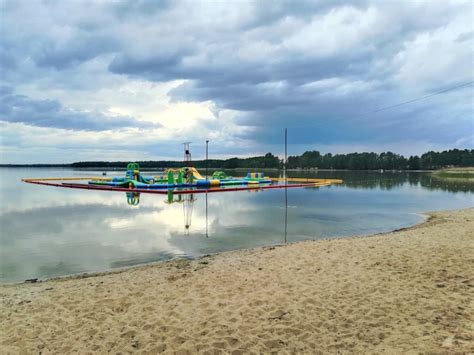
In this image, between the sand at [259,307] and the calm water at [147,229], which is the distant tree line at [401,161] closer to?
the calm water at [147,229]

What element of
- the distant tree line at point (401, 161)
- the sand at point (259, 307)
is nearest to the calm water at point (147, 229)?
the sand at point (259, 307)

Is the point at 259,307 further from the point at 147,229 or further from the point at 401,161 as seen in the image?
the point at 401,161

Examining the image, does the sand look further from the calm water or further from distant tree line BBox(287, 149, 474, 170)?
distant tree line BBox(287, 149, 474, 170)

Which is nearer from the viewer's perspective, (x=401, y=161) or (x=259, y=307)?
(x=259, y=307)

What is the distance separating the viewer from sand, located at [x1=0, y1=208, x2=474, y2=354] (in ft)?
A: 10.9

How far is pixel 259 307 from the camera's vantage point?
416 cm

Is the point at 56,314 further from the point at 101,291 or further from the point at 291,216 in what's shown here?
the point at 291,216

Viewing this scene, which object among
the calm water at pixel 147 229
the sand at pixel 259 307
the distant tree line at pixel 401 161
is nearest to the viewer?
the sand at pixel 259 307

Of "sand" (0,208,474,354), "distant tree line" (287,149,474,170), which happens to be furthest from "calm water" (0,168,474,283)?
"distant tree line" (287,149,474,170)

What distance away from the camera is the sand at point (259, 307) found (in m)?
3.31

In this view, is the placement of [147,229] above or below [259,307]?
below

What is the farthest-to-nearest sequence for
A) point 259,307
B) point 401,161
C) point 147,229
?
point 401,161 < point 147,229 < point 259,307

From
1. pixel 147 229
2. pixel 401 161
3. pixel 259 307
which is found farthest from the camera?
pixel 401 161

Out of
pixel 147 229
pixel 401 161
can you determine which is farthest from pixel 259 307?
pixel 401 161
